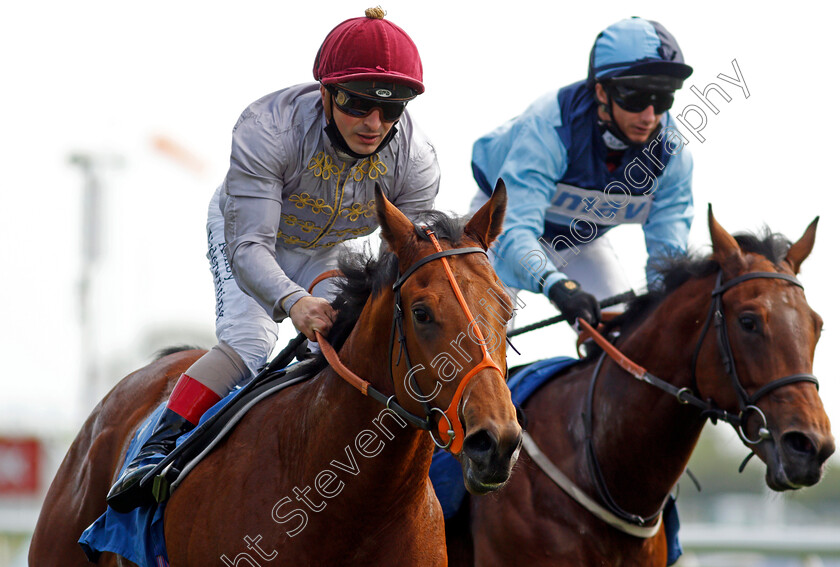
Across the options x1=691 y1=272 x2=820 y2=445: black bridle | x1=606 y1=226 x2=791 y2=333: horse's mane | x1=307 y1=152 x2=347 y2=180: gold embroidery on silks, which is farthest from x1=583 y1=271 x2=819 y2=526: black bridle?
x1=307 y1=152 x2=347 y2=180: gold embroidery on silks

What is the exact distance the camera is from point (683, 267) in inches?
173

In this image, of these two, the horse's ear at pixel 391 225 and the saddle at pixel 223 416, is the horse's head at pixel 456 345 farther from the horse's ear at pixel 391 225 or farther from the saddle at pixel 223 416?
the saddle at pixel 223 416

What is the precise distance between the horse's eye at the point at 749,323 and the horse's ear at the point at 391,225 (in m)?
1.62

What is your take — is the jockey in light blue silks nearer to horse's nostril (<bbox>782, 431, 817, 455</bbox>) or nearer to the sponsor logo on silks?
the sponsor logo on silks

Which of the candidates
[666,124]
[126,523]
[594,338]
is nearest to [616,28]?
[666,124]

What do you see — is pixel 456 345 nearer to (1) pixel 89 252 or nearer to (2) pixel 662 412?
(2) pixel 662 412

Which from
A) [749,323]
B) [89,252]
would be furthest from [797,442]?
[89,252]

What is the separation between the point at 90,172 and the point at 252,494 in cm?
2263

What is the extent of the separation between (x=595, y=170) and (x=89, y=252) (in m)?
19.2

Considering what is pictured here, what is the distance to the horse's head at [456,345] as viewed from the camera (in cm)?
254

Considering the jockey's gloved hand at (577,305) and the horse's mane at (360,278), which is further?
the jockey's gloved hand at (577,305)

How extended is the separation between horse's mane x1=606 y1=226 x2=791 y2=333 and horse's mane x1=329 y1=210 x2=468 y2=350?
1.60m

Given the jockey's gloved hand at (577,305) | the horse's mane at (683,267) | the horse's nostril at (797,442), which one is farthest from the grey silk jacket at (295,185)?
the horse's nostril at (797,442)

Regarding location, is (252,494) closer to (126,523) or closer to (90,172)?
(126,523)
